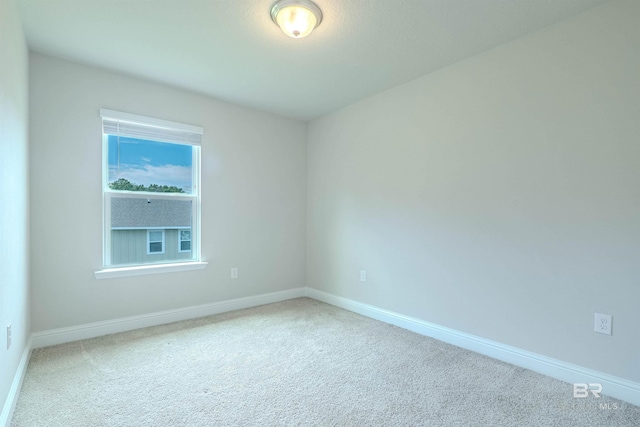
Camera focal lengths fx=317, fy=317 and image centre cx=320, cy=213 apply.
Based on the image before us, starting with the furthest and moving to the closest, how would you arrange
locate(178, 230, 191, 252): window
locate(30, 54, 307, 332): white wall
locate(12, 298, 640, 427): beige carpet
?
1. locate(178, 230, 191, 252): window
2. locate(30, 54, 307, 332): white wall
3. locate(12, 298, 640, 427): beige carpet

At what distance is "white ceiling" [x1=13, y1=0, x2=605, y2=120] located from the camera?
6.40 feet

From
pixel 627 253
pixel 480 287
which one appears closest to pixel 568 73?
pixel 627 253

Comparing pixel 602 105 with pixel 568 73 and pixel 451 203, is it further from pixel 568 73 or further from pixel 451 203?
pixel 451 203

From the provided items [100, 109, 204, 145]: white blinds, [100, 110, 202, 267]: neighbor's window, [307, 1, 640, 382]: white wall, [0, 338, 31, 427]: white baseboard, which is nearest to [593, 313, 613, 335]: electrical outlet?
[307, 1, 640, 382]: white wall

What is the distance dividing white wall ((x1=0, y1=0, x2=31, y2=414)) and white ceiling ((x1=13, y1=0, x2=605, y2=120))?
1.20 ft

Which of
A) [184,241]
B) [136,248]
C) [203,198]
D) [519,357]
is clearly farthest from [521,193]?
[136,248]

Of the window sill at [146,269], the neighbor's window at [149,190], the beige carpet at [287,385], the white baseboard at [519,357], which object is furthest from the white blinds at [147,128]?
the white baseboard at [519,357]

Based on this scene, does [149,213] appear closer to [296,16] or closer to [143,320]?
[143,320]

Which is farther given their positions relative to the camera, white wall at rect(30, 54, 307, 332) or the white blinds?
the white blinds

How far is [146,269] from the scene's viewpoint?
9.91 feet

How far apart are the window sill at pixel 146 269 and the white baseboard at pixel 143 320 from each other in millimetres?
399

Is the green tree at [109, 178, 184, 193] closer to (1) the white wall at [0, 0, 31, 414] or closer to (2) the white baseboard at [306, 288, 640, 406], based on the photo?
(1) the white wall at [0, 0, 31, 414]

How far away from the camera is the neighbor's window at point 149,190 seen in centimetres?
289

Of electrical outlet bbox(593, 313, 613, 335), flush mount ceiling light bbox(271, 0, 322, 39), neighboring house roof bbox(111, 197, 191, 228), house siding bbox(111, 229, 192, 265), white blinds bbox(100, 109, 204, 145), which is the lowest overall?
electrical outlet bbox(593, 313, 613, 335)
